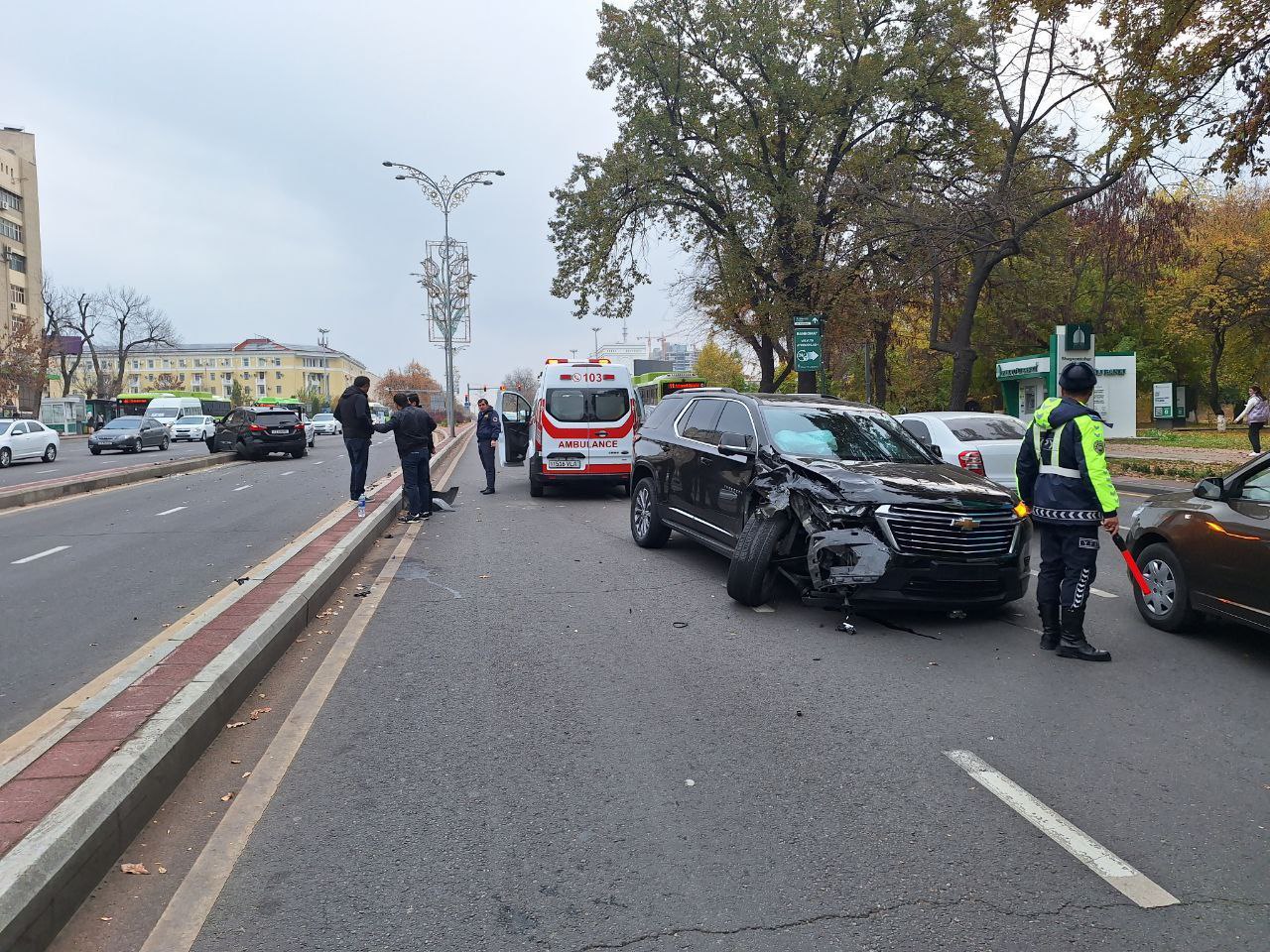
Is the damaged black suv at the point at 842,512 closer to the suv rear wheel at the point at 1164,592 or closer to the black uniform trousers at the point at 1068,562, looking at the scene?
the black uniform trousers at the point at 1068,562

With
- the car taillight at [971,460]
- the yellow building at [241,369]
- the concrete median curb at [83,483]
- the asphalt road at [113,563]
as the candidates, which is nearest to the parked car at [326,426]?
the concrete median curb at [83,483]

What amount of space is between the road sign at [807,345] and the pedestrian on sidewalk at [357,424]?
44.7ft

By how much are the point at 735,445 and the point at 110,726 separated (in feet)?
17.1

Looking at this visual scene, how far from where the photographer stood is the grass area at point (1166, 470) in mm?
16641

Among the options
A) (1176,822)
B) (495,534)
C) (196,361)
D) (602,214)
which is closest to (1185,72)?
(495,534)

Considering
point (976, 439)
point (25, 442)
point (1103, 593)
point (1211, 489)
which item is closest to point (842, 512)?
point (1211, 489)

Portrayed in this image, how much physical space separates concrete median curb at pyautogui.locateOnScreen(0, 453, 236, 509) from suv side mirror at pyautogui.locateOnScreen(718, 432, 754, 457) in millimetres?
13591

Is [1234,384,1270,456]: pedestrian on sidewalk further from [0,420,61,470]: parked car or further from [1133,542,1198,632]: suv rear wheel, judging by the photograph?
[0,420,61,470]: parked car

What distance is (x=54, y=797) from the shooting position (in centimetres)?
334

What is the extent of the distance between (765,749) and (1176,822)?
5.53 feet

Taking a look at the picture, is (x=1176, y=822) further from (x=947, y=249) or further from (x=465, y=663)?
(x=947, y=249)

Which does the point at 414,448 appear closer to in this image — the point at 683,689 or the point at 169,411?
the point at 683,689

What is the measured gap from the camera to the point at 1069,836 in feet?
11.0

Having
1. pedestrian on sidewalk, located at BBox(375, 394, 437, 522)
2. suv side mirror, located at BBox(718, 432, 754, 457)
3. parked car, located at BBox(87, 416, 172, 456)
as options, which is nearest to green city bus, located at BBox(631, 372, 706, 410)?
parked car, located at BBox(87, 416, 172, 456)
